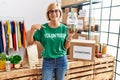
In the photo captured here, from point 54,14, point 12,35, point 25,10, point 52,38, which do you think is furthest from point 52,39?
point 25,10

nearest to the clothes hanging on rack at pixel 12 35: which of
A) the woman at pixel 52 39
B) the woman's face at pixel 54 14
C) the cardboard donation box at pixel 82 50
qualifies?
the cardboard donation box at pixel 82 50

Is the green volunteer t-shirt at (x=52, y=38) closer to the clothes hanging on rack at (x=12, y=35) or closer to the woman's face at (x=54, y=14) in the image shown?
the woman's face at (x=54, y=14)

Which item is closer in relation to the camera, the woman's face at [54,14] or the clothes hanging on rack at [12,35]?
the woman's face at [54,14]

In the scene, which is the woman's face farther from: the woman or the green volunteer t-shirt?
the green volunteer t-shirt

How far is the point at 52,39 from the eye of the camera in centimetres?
172

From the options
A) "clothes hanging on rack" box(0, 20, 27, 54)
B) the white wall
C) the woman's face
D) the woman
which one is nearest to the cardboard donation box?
the woman

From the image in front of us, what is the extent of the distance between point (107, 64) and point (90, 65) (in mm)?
356

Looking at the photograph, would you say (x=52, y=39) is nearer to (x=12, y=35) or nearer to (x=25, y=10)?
(x=12, y=35)

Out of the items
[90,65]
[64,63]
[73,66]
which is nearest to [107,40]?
[90,65]

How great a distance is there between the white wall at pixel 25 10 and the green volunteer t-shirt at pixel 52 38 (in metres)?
1.85

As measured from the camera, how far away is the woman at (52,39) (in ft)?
→ 5.53

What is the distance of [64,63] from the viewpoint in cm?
185

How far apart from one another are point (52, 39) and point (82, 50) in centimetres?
78

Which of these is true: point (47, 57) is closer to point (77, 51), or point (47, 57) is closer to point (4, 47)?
point (77, 51)
